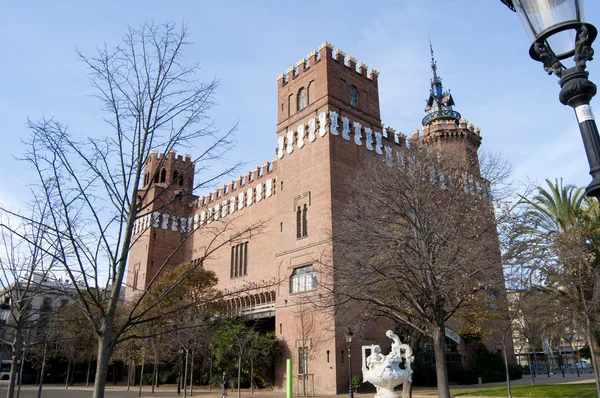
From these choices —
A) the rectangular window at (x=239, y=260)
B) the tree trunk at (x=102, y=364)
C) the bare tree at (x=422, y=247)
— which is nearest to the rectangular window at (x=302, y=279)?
the bare tree at (x=422, y=247)

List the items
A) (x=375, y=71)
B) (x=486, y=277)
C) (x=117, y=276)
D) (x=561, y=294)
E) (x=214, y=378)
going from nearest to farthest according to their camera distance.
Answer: (x=117, y=276) → (x=486, y=277) → (x=561, y=294) → (x=214, y=378) → (x=375, y=71)

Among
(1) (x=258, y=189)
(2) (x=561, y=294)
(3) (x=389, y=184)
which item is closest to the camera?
(3) (x=389, y=184)

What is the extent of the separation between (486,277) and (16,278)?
15.3 m

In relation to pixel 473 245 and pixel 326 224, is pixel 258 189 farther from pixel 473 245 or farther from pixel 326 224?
pixel 473 245

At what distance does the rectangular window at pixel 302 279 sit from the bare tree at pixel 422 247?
318 inches

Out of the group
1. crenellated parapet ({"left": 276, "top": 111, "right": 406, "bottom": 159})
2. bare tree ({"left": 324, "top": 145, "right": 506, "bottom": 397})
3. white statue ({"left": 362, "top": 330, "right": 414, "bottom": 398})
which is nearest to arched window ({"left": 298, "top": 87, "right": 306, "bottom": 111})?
crenellated parapet ({"left": 276, "top": 111, "right": 406, "bottom": 159})

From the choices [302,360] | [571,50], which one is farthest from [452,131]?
[571,50]

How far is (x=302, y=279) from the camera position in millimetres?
30312

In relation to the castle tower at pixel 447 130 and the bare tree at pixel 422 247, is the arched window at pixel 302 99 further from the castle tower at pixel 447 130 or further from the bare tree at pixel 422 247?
the bare tree at pixel 422 247

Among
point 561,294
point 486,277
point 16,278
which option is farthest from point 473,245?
point 16,278

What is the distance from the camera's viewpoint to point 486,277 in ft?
54.3

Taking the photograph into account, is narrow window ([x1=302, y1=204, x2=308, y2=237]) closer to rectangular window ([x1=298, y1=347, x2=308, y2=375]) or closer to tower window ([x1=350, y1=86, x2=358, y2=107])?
rectangular window ([x1=298, y1=347, x2=308, y2=375])

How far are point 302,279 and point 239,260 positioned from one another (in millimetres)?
12365

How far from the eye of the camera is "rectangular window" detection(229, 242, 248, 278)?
40844mm
